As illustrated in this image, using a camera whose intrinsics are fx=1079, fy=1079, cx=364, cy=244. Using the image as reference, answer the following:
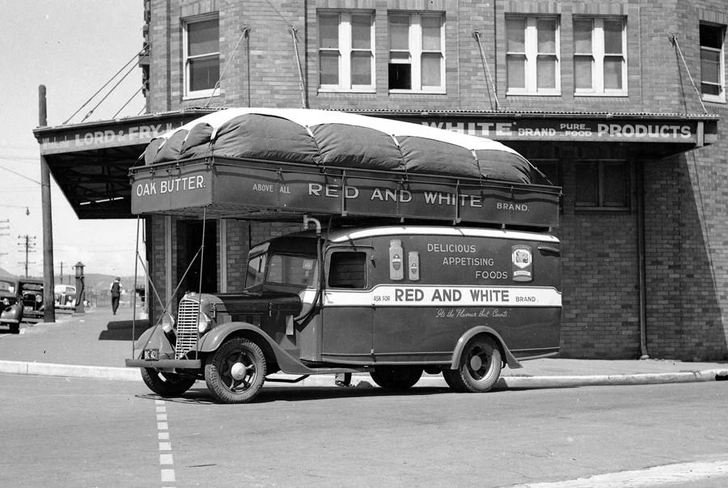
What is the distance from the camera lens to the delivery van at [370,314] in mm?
13742

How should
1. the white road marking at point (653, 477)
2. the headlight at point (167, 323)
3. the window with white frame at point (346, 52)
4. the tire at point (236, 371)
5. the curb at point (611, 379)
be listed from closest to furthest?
the white road marking at point (653, 477)
the tire at point (236, 371)
the headlight at point (167, 323)
the curb at point (611, 379)
the window with white frame at point (346, 52)

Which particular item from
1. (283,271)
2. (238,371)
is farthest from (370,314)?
(238,371)

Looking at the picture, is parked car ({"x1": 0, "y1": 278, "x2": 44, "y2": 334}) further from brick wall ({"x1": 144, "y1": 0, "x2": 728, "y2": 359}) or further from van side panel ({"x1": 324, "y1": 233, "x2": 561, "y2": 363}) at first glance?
van side panel ({"x1": 324, "y1": 233, "x2": 561, "y2": 363})

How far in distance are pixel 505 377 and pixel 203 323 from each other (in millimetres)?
→ 5945

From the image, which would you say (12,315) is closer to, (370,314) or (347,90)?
(347,90)

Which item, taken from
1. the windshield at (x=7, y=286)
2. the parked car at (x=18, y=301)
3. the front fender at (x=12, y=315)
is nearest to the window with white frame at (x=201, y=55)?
the parked car at (x=18, y=301)

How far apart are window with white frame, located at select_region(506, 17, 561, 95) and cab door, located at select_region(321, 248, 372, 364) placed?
9.94 meters

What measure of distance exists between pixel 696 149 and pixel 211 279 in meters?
11.0

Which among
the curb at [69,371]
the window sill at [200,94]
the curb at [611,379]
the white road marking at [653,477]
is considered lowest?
the curb at [611,379]

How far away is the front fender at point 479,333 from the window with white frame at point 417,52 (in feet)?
27.9

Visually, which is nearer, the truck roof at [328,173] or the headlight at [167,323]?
the truck roof at [328,173]

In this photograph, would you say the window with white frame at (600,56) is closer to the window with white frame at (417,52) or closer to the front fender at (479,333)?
the window with white frame at (417,52)

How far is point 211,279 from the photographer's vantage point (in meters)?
23.7

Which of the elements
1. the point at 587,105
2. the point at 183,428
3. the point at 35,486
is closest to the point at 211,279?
the point at 587,105
